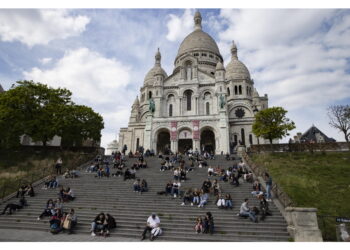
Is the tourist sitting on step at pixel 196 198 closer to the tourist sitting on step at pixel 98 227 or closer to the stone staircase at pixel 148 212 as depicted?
the stone staircase at pixel 148 212

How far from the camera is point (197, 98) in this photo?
38.7 metres

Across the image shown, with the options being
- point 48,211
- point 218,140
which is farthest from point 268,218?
point 218,140

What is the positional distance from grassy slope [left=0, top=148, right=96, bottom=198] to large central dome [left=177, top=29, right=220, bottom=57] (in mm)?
36546

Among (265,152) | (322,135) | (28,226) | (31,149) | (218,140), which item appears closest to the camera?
(28,226)

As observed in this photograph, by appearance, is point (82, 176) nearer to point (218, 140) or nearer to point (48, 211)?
point (48, 211)

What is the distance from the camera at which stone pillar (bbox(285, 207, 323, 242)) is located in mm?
9094

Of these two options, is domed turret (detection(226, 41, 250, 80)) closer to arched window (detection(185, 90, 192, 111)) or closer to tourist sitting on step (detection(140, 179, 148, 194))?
arched window (detection(185, 90, 192, 111))

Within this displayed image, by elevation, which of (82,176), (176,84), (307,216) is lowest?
(307,216)

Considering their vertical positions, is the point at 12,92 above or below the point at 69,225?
above

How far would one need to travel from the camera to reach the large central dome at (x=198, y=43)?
5366 centimetres

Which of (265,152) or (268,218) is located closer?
(268,218)

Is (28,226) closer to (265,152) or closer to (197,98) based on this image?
(265,152)

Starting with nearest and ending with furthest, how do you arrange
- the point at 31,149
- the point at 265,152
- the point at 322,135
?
the point at 265,152
the point at 31,149
the point at 322,135

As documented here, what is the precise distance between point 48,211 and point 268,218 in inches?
432
